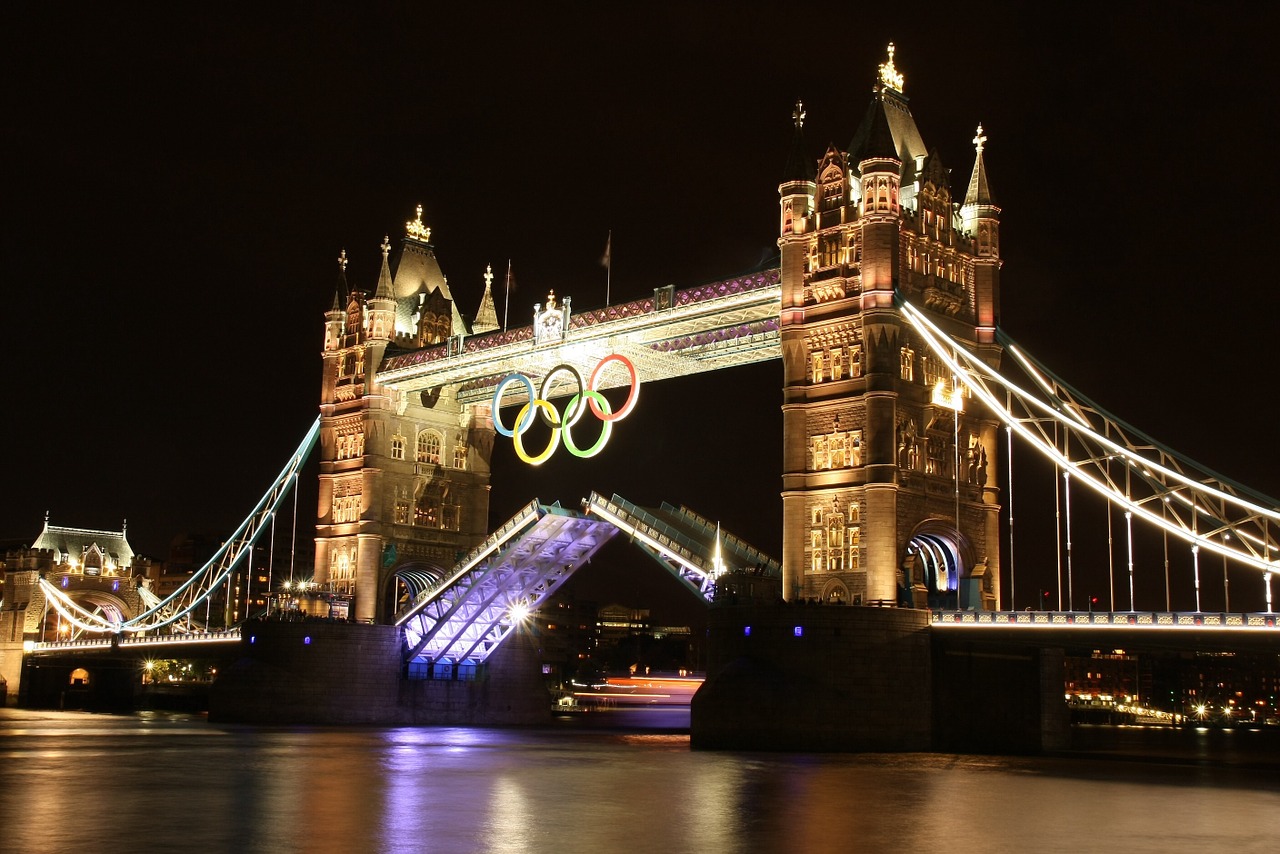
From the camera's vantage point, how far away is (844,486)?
169 ft

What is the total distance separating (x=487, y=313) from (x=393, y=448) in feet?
29.5

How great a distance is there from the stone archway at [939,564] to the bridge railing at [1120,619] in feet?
9.15

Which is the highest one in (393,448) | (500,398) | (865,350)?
(500,398)

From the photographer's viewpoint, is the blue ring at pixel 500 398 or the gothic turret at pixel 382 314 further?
the gothic turret at pixel 382 314

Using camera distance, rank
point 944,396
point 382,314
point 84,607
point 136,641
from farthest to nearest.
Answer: point 84,607 → point 136,641 → point 382,314 → point 944,396

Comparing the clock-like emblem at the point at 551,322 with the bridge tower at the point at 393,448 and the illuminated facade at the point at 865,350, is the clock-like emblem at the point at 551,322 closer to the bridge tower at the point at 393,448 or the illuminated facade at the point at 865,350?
the illuminated facade at the point at 865,350

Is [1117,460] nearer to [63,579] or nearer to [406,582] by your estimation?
[406,582]

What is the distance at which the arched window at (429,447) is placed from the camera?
75.3 m

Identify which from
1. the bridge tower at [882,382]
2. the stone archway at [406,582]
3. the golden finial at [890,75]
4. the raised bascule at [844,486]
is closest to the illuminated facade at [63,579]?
the stone archway at [406,582]

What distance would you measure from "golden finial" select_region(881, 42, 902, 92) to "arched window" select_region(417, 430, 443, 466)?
103 feet

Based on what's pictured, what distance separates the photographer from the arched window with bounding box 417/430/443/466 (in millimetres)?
75312

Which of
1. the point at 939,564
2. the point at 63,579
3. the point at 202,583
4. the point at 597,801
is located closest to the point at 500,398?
the point at 939,564

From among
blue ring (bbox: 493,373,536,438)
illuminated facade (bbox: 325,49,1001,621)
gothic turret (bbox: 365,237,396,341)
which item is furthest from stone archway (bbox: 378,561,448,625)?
illuminated facade (bbox: 325,49,1001,621)

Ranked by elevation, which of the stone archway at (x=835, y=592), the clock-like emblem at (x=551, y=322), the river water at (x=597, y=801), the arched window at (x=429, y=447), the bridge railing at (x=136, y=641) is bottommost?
the river water at (x=597, y=801)
